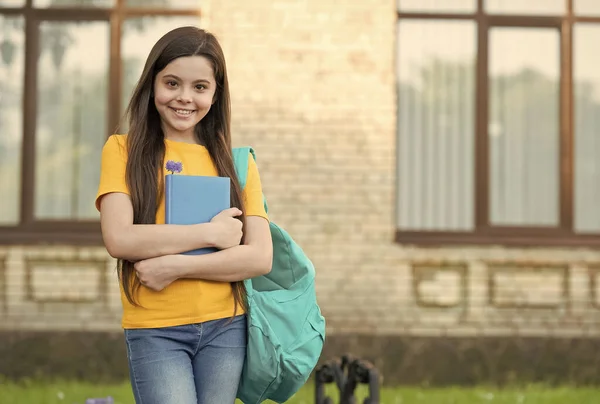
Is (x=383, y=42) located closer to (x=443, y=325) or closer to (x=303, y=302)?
(x=443, y=325)

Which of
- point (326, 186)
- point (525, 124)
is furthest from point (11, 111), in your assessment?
point (525, 124)

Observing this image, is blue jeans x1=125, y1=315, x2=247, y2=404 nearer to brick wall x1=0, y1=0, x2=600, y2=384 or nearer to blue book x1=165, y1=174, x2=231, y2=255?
blue book x1=165, y1=174, x2=231, y2=255

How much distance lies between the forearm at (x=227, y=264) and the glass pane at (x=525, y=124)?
7609 millimetres

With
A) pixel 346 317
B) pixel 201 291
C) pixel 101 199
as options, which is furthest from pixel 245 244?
pixel 346 317

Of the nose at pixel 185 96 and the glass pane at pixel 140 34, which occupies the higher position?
the glass pane at pixel 140 34

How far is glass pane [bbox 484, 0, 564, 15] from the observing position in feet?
35.1

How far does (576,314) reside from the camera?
10.4 meters

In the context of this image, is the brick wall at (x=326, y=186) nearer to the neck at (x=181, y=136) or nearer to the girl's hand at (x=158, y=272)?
the neck at (x=181, y=136)

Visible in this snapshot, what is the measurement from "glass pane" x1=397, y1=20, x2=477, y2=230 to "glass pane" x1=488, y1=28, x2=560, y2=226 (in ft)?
0.82

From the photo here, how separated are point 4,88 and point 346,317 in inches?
152

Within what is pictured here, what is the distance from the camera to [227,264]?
3340 millimetres

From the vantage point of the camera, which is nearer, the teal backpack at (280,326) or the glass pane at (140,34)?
the teal backpack at (280,326)

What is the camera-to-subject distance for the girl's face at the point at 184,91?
342 cm

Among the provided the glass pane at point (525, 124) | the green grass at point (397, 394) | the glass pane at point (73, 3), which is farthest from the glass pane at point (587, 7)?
the glass pane at point (73, 3)
